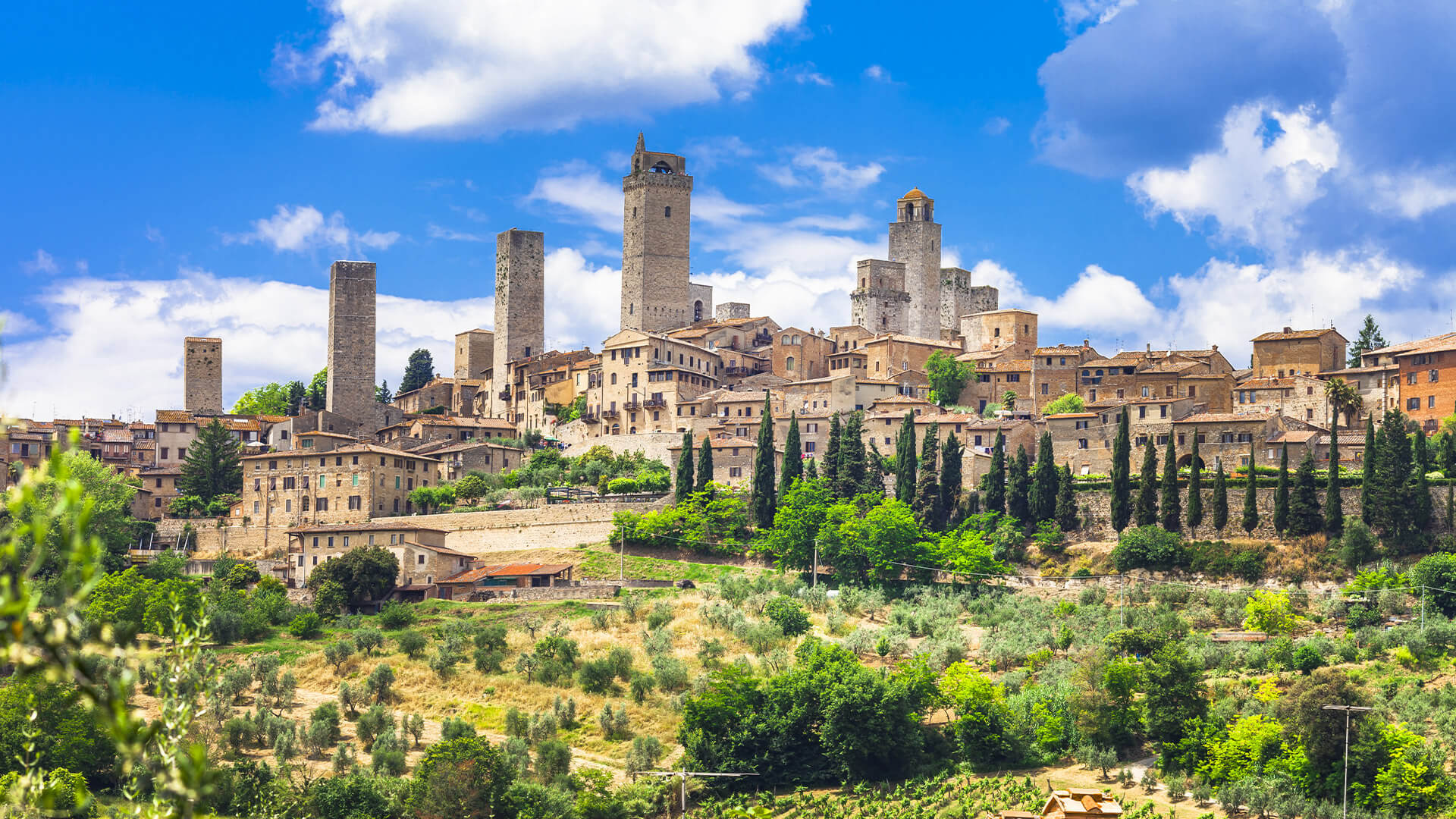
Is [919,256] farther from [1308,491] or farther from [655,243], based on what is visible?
[1308,491]

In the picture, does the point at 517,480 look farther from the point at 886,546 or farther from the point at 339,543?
the point at 886,546

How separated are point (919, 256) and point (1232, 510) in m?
56.8

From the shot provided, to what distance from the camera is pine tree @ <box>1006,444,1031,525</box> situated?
227 feet

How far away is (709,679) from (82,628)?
154ft

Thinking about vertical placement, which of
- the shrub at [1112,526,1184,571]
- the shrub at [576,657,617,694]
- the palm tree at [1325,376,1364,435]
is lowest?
the shrub at [576,657,617,694]

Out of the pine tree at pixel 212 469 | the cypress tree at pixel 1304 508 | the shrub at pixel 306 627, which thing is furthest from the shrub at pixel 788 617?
the pine tree at pixel 212 469

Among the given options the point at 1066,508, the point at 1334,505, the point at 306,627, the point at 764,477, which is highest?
the point at 764,477

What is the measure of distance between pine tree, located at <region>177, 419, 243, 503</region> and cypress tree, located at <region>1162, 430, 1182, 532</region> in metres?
46.7

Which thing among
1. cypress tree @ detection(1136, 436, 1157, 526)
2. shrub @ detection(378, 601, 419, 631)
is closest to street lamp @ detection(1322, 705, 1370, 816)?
cypress tree @ detection(1136, 436, 1157, 526)

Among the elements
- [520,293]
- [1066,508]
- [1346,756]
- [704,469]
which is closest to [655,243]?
[520,293]

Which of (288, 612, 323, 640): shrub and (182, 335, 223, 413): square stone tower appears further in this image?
(182, 335, 223, 413): square stone tower

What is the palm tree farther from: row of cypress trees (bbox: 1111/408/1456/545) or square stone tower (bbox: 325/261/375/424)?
square stone tower (bbox: 325/261/375/424)

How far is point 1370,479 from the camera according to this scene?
60.0m

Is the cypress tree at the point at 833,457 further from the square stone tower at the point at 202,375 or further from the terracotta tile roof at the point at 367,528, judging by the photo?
the square stone tower at the point at 202,375
